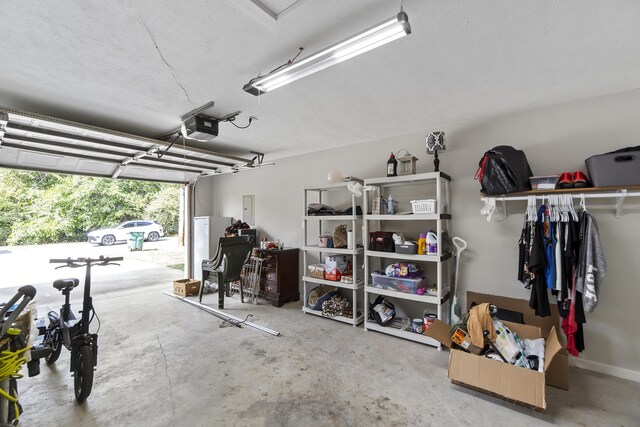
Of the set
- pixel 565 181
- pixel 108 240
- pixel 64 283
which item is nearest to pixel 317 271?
pixel 64 283

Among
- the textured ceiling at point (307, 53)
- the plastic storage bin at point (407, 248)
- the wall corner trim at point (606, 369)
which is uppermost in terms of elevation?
the textured ceiling at point (307, 53)

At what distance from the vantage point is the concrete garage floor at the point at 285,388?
1.91 meters

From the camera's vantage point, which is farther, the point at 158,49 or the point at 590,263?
the point at 590,263

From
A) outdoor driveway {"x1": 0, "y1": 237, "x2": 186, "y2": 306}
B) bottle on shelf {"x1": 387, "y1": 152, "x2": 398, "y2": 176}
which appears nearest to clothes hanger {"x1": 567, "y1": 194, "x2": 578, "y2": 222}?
bottle on shelf {"x1": 387, "y1": 152, "x2": 398, "y2": 176}

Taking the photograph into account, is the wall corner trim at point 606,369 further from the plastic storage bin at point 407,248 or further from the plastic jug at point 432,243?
the plastic storage bin at point 407,248

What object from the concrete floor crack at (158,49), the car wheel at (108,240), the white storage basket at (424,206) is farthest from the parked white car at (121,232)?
the white storage basket at (424,206)

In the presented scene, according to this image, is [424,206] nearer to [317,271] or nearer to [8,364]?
[317,271]

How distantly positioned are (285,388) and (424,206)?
7.55 ft

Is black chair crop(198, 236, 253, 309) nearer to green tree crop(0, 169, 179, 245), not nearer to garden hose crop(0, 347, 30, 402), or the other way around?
garden hose crop(0, 347, 30, 402)

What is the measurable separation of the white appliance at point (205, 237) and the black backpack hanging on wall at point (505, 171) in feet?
16.3

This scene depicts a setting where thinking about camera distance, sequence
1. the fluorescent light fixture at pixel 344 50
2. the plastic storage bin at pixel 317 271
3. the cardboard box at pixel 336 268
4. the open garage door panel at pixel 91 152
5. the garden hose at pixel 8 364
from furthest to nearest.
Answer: the plastic storage bin at pixel 317 271 < the cardboard box at pixel 336 268 < the open garage door panel at pixel 91 152 < the garden hose at pixel 8 364 < the fluorescent light fixture at pixel 344 50

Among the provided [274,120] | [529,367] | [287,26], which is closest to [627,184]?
[529,367]

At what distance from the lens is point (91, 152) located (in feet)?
12.4

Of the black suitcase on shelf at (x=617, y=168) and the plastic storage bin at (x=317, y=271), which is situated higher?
the black suitcase on shelf at (x=617, y=168)
